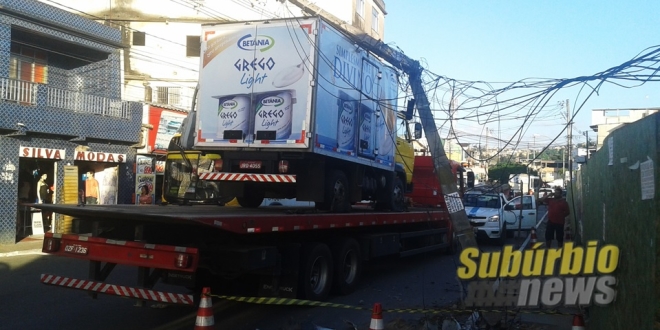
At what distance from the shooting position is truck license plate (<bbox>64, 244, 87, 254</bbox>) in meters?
7.25

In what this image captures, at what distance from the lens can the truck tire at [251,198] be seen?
1098 cm

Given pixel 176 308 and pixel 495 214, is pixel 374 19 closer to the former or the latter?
pixel 495 214

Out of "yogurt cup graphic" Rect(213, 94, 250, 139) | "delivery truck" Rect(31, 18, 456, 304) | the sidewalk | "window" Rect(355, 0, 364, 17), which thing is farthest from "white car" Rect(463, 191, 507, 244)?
"window" Rect(355, 0, 364, 17)

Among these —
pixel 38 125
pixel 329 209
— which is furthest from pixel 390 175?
pixel 38 125

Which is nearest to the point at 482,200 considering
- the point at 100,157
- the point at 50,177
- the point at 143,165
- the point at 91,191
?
the point at 143,165

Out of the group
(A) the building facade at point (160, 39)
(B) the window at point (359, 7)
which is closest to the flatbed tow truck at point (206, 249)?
(A) the building facade at point (160, 39)

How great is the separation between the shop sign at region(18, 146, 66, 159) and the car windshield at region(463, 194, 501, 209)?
12.8m

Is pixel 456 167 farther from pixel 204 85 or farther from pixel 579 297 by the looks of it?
pixel 579 297

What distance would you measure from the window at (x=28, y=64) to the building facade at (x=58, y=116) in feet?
0.10

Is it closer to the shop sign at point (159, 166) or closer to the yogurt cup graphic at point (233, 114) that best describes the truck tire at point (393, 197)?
the yogurt cup graphic at point (233, 114)

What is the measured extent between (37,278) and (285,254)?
19.2 feet

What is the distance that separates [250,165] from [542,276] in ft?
16.9

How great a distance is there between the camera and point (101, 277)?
7520mm

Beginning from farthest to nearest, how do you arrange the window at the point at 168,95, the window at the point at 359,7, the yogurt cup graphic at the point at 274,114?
the window at the point at 359,7
the window at the point at 168,95
the yogurt cup graphic at the point at 274,114
